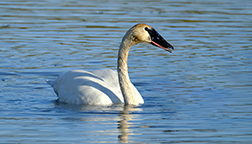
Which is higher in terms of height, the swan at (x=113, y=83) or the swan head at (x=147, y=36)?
the swan head at (x=147, y=36)

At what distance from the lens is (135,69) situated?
41.3ft

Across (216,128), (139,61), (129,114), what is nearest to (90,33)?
(139,61)

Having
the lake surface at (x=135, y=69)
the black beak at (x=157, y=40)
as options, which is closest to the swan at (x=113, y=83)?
the black beak at (x=157, y=40)

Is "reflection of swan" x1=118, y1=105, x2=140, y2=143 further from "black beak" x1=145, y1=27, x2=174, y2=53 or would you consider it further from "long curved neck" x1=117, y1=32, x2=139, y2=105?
"black beak" x1=145, y1=27, x2=174, y2=53

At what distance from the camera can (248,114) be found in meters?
8.73

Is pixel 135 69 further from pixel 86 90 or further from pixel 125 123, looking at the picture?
pixel 125 123

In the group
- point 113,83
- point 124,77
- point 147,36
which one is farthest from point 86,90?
point 147,36

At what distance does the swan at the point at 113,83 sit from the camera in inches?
358

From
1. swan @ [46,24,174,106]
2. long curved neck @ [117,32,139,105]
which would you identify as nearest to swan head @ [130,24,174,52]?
swan @ [46,24,174,106]

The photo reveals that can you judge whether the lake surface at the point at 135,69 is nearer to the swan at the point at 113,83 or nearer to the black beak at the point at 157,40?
the swan at the point at 113,83

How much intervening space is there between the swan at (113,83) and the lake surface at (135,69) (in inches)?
7.7

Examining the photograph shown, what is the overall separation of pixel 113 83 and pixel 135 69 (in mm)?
2645

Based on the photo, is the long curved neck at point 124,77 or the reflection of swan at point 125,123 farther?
the long curved neck at point 124,77

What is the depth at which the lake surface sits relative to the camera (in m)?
7.68
